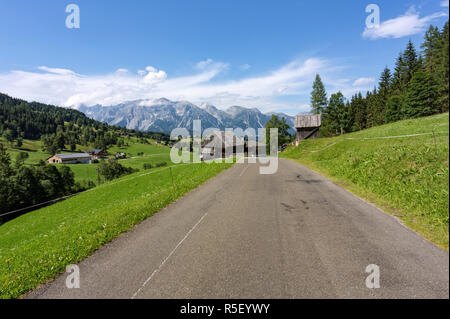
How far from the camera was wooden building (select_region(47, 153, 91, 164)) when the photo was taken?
13562cm

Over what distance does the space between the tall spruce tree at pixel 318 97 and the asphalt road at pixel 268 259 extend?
66168 mm

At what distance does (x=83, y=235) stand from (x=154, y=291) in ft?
18.5

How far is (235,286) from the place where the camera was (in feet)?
14.5

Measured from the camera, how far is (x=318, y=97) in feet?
224

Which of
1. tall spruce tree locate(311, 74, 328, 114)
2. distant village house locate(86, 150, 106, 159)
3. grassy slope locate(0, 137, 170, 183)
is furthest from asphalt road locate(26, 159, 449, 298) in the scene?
distant village house locate(86, 150, 106, 159)

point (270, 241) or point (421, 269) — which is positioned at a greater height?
point (421, 269)

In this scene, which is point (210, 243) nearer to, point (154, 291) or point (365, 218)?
point (154, 291)

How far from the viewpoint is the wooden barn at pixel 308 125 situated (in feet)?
170

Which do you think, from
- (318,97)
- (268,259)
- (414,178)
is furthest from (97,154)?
(414,178)

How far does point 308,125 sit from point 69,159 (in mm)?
155042
